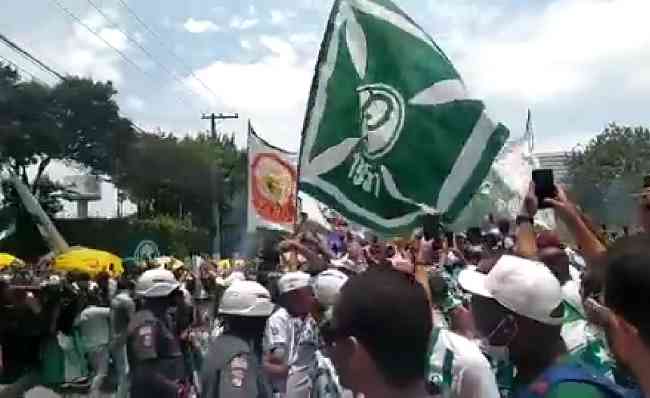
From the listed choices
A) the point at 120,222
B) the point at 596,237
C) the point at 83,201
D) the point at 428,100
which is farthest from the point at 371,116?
the point at 83,201

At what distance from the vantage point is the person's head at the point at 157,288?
7039 millimetres

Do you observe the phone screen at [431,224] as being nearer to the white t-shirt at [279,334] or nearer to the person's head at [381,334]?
the white t-shirt at [279,334]

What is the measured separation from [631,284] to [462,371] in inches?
53.9

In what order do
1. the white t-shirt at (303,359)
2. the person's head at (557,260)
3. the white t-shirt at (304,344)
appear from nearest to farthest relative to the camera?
the person's head at (557,260), the white t-shirt at (303,359), the white t-shirt at (304,344)

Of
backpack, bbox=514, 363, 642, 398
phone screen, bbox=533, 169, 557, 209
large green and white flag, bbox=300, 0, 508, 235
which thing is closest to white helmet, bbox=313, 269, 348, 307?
large green and white flag, bbox=300, 0, 508, 235

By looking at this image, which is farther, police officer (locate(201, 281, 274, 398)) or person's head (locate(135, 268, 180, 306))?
person's head (locate(135, 268, 180, 306))

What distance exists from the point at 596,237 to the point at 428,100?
2.75m

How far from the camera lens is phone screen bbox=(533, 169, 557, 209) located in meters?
4.30

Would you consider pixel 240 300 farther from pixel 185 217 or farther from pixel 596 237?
pixel 185 217

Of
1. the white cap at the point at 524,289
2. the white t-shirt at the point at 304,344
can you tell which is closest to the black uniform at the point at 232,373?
the white t-shirt at the point at 304,344

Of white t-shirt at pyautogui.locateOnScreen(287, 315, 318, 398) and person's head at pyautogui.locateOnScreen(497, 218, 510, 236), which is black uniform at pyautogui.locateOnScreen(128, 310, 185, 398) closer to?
white t-shirt at pyautogui.locateOnScreen(287, 315, 318, 398)

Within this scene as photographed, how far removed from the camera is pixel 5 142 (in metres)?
49.4

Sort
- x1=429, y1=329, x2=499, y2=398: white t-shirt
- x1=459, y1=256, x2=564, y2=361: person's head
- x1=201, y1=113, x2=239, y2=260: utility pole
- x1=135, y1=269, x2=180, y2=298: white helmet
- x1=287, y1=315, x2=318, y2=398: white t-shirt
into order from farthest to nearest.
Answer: x1=201, y1=113, x2=239, y2=260: utility pole → x1=135, y1=269, x2=180, y2=298: white helmet → x1=287, y1=315, x2=318, y2=398: white t-shirt → x1=429, y1=329, x2=499, y2=398: white t-shirt → x1=459, y1=256, x2=564, y2=361: person's head

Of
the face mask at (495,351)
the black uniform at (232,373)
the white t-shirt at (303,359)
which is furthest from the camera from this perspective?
the white t-shirt at (303,359)
